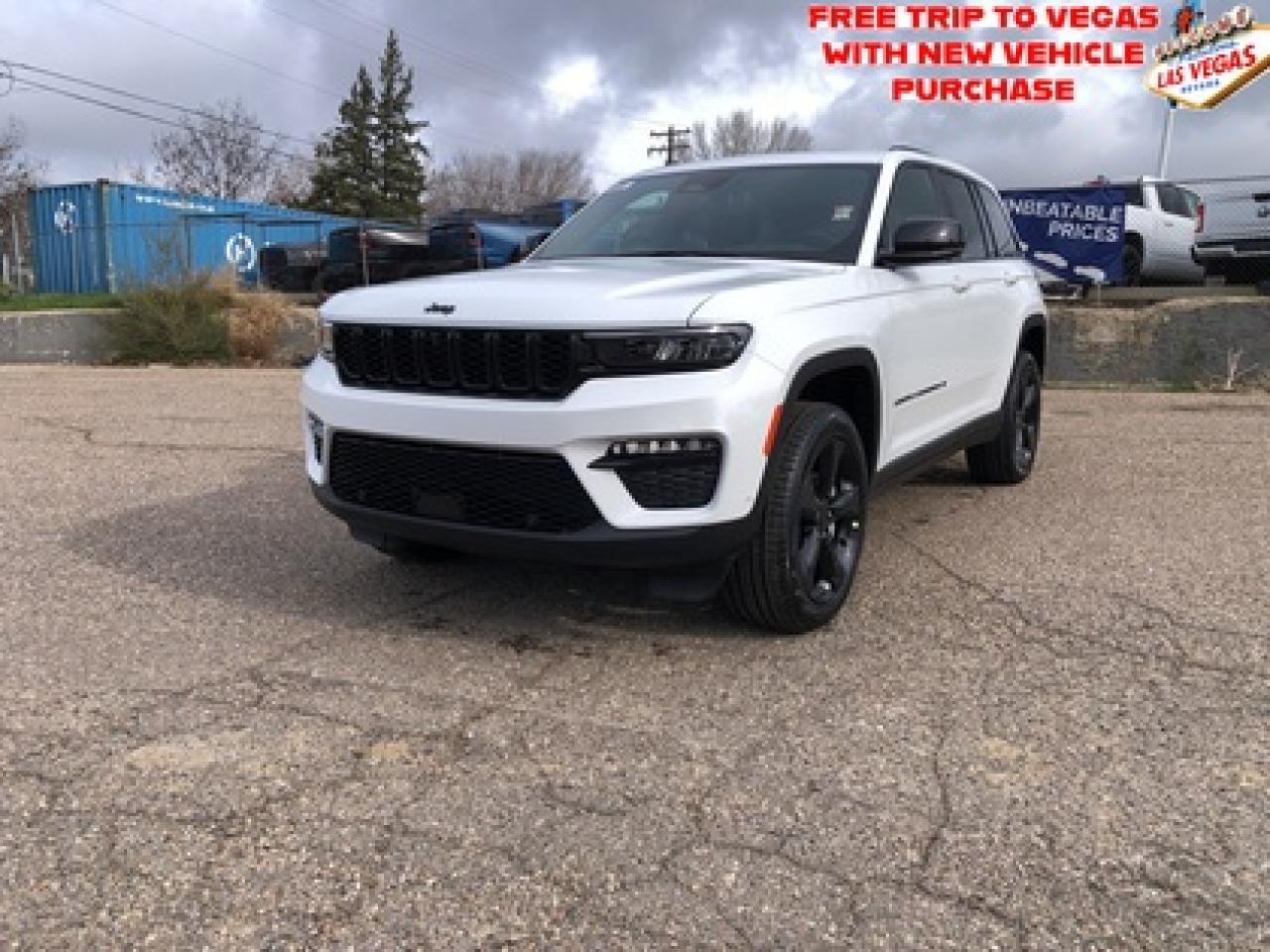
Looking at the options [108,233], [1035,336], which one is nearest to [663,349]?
[1035,336]

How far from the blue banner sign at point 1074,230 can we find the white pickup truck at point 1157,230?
8.01ft

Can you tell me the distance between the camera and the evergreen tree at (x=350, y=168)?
63.0 metres

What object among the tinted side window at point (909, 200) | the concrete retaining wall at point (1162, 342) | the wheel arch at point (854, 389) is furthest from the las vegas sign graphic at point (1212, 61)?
the wheel arch at point (854, 389)

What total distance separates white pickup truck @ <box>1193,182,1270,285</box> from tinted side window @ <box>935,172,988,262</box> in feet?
30.8

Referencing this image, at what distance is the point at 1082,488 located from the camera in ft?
21.3

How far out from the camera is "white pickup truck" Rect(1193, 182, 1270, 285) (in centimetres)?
1340

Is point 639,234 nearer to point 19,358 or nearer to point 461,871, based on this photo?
point 461,871

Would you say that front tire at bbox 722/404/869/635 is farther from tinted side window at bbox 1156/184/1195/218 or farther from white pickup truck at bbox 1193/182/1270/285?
tinted side window at bbox 1156/184/1195/218

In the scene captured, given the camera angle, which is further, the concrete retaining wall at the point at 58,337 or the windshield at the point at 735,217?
the concrete retaining wall at the point at 58,337

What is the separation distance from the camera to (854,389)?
13.9 feet

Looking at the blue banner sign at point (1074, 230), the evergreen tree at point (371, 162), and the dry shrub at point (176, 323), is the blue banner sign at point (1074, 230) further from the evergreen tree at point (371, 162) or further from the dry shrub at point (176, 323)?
the evergreen tree at point (371, 162)

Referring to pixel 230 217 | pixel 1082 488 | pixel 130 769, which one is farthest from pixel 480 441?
pixel 230 217

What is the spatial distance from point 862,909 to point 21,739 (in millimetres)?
2386

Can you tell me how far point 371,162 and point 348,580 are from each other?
64.6 m
